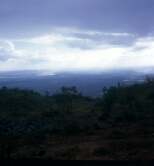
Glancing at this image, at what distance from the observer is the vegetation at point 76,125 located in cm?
1542

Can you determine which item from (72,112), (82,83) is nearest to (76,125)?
(72,112)

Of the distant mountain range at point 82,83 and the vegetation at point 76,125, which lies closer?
the vegetation at point 76,125

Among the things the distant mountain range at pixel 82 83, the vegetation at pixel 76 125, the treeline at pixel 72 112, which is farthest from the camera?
the distant mountain range at pixel 82 83

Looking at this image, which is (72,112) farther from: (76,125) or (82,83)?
(82,83)

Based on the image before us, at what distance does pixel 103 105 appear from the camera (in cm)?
2470

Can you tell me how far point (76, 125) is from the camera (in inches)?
782

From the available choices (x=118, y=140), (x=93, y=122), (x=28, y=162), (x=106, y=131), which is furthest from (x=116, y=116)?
(x=28, y=162)

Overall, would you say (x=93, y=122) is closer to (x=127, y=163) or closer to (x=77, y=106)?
(x=77, y=106)

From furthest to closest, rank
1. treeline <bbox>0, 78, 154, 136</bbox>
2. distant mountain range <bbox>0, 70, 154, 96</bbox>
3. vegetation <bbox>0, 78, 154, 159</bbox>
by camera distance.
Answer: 1. distant mountain range <bbox>0, 70, 154, 96</bbox>
2. treeline <bbox>0, 78, 154, 136</bbox>
3. vegetation <bbox>0, 78, 154, 159</bbox>

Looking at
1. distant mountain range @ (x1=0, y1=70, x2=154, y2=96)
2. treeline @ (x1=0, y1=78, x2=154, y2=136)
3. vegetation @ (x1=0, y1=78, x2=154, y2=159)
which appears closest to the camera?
vegetation @ (x1=0, y1=78, x2=154, y2=159)

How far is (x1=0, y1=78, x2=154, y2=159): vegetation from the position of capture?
50.6ft

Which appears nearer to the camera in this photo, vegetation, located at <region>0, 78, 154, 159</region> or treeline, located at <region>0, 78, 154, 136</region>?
vegetation, located at <region>0, 78, 154, 159</region>

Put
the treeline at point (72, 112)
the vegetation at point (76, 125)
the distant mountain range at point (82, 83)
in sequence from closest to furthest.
→ the vegetation at point (76, 125) < the treeline at point (72, 112) < the distant mountain range at point (82, 83)

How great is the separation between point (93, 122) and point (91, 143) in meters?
4.13
